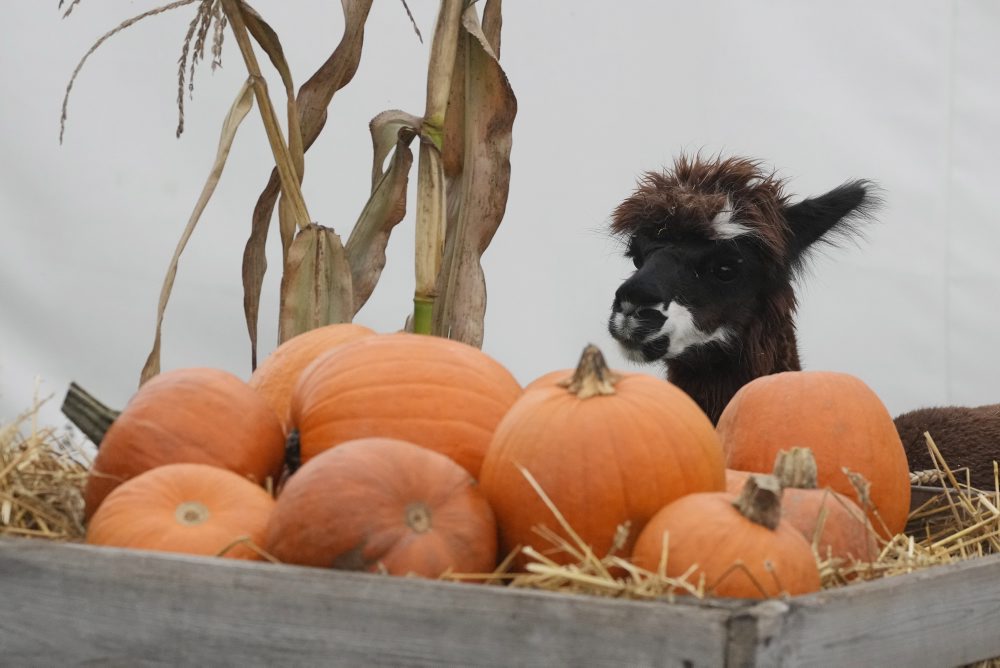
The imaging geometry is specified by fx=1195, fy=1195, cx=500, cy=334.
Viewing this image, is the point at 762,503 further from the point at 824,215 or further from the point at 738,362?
the point at 824,215

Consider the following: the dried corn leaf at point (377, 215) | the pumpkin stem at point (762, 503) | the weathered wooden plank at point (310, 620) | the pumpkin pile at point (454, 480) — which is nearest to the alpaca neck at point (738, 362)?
the dried corn leaf at point (377, 215)

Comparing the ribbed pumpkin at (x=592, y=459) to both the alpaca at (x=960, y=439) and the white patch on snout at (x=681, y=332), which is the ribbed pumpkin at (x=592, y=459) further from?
the alpaca at (x=960, y=439)

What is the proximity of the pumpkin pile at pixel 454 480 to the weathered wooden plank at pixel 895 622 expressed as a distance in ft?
0.16

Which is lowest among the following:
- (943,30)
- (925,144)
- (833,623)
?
(833,623)

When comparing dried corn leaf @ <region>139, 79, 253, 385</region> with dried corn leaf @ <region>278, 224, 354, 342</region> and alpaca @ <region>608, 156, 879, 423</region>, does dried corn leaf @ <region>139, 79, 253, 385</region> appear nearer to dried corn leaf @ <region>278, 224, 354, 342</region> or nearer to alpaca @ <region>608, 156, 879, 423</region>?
dried corn leaf @ <region>278, 224, 354, 342</region>

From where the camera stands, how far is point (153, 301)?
271 cm

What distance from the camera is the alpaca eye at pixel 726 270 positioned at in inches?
74.6

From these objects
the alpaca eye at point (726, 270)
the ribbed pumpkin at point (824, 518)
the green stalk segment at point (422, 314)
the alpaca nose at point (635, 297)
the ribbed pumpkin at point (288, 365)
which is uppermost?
the alpaca eye at point (726, 270)

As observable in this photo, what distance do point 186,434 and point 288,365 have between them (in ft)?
0.71

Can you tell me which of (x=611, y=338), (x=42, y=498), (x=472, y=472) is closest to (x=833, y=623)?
(x=472, y=472)

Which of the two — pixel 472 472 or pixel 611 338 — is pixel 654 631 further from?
pixel 611 338

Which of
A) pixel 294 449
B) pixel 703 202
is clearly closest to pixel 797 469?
pixel 294 449

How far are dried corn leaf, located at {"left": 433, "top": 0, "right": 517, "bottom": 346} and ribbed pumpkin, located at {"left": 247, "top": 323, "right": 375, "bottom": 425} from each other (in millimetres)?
624

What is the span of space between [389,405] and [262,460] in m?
0.13
